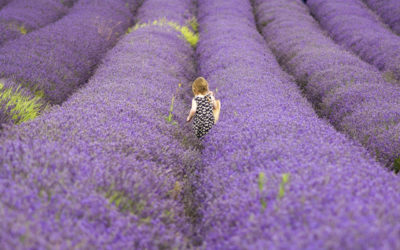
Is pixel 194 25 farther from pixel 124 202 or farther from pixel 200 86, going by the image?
pixel 124 202

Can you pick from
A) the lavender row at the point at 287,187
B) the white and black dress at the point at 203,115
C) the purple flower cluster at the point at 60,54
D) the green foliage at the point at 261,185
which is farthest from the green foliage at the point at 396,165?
the purple flower cluster at the point at 60,54

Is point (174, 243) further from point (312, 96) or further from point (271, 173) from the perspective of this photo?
point (312, 96)

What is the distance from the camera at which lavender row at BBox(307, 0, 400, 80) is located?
25.5ft

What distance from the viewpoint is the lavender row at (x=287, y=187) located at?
64.4 inches

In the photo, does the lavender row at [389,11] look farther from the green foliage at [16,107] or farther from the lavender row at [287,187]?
the green foliage at [16,107]

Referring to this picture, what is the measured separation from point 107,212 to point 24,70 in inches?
172

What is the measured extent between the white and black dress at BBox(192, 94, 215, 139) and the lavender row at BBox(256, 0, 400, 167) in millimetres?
1923

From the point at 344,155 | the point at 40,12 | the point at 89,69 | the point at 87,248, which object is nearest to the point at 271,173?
the point at 344,155

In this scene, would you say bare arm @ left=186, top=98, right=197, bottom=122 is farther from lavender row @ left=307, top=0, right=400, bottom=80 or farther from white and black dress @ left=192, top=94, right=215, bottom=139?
lavender row @ left=307, top=0, right=400, bottom=80

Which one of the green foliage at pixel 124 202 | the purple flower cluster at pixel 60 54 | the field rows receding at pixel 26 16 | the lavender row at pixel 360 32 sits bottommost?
the field rows receding at pixel 26 16

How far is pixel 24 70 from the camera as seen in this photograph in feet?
18.1

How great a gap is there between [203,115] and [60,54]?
3.78 m

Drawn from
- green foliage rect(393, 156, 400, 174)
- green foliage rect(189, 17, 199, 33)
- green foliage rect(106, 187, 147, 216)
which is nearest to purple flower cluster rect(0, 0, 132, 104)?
green foliage rect(189, 17, 199, 33)

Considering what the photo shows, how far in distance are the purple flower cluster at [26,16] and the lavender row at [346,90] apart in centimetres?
697
